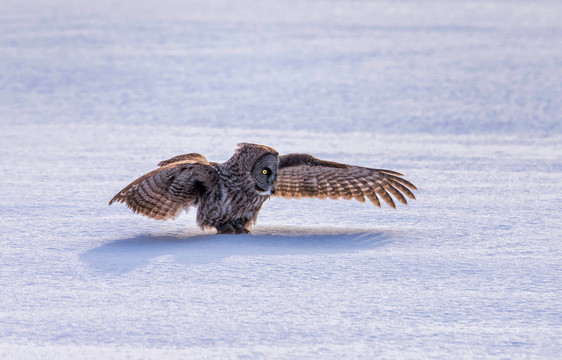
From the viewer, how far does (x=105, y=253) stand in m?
4.02

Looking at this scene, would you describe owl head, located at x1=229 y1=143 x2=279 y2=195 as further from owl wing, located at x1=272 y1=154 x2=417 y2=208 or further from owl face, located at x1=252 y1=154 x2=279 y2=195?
owl wing, located at x1=272 y1=154 x2=417 y2=208

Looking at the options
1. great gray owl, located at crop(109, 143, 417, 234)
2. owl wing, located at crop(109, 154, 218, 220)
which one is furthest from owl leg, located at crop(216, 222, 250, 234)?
owl wing, located at crop(109, 154, 218, 220)

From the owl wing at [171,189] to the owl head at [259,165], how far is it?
153mm

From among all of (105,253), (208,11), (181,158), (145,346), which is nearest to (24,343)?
(145,346)

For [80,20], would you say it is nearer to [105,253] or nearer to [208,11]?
[208,11]

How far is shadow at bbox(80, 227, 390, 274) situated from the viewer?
3.90 meters

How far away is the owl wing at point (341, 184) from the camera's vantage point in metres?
4.68

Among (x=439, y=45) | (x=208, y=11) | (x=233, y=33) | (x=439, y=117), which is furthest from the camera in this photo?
(x=208, y=11)

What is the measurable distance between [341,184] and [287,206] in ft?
2.40

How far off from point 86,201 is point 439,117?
4341 millimetres

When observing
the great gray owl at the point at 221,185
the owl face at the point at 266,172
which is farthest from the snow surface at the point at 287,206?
the owl face at the point at 266,172

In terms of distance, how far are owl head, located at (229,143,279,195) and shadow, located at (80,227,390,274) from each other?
263 mm

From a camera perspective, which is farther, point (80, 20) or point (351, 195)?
point (80, 20)

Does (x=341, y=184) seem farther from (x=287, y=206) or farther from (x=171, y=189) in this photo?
(x=171, y=189)
